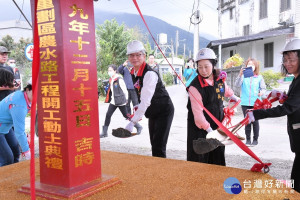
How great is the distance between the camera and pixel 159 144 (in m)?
3.03

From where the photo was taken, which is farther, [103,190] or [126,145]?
[126,145]

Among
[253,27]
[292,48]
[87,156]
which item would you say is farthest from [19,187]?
[253,27]

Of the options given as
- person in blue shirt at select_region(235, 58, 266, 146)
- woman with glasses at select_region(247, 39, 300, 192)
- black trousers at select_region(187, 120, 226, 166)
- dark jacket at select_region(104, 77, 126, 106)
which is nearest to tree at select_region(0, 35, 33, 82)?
dark jacket at select_region(104, 77, 126, 106)

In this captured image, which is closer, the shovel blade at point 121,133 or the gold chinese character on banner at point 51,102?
the gold chinese character on banner at point 51,102

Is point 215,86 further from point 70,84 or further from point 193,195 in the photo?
point 70,84

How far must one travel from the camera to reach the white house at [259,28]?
12712mm

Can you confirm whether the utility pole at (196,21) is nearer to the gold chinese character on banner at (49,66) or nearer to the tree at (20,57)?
the tree at (20,57)

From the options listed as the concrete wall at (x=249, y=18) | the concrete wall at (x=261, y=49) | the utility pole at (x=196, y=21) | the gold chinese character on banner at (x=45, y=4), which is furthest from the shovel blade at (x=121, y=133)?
the concrete wall at (x=249, y=18)

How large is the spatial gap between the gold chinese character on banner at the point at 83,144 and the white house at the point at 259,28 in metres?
11.0

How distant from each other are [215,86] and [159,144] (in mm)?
853

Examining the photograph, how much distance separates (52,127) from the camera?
1.83 metres

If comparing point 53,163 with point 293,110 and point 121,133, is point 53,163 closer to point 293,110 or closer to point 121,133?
point 121,133

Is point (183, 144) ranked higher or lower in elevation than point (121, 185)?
lower

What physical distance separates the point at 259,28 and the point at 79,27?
16635 millimetres
